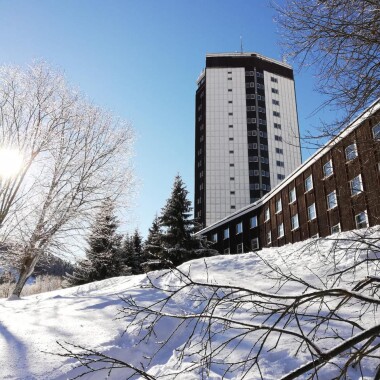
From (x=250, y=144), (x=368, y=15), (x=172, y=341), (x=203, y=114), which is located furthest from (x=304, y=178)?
(x=203, y=114)

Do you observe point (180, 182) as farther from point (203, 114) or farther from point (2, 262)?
point (203, 114)

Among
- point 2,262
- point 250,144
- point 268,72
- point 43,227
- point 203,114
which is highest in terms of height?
point 268,72

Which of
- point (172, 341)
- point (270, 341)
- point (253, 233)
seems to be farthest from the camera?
point (253, 233)

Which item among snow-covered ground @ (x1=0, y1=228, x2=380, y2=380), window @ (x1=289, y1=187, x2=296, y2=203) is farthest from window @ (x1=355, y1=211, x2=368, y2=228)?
snow-covered ground @ (x1=0, y1=228, x2=380, y2=380)

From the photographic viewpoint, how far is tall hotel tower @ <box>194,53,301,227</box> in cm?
6138

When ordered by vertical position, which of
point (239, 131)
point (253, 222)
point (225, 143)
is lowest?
point (253, 222)

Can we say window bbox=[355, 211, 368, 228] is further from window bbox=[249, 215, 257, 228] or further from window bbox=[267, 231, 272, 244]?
window bbox=[249, 215, 257, 228]

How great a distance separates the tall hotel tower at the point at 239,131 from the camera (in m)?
61.4

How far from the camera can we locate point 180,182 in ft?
94.1

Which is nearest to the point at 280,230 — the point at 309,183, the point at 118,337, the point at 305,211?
the point at 305,211

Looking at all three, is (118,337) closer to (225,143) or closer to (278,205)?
(278,205)

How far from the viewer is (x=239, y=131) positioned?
65750 millimetres

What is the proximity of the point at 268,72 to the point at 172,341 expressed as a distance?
72.8 metres

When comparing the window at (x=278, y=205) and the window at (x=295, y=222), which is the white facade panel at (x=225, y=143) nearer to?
the window at (x=278, y=205)
